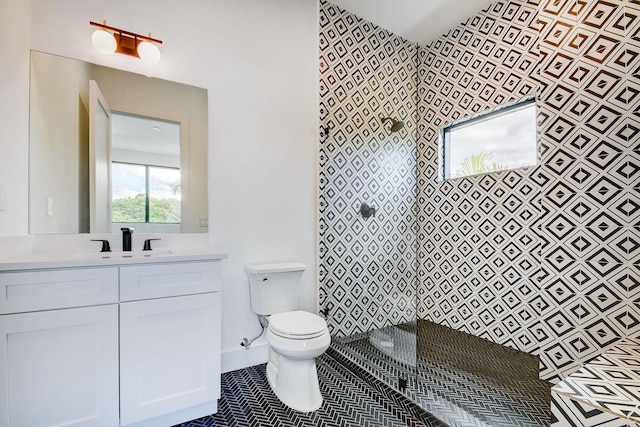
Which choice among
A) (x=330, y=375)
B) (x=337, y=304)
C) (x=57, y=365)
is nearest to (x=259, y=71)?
(x=337, y=304)

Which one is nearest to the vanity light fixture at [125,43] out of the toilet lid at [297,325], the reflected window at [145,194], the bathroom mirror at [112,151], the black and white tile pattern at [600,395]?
the bathroom mirror at [112,151]

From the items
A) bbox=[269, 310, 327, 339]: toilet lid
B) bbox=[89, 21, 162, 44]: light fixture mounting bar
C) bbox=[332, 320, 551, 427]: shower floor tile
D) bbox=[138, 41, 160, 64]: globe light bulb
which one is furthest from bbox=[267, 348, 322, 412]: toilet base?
bbox=[89, 21, 162, 44]: light fixture mounting bar

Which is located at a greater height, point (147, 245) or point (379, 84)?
point (379, 84)

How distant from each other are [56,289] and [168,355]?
0.58m

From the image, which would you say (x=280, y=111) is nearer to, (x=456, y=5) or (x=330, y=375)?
(x=456, y=5)

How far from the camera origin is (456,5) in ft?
8.25

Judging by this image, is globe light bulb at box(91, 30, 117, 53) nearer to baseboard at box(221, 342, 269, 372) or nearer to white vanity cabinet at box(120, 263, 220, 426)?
white vanity cabinet at box(120, 263, 220, 426)

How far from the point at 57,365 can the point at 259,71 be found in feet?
A: 6.89

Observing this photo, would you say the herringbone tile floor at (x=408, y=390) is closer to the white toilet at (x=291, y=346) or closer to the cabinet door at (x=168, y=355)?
the white toilet at (x=291, y=346)

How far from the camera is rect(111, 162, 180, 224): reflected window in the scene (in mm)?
1863

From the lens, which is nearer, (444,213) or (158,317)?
(158,317)

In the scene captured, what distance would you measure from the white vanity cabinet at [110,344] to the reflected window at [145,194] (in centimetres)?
56

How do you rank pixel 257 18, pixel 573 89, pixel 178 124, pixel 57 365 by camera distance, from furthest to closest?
pixel 257 18, pixel 178 124, pixel 573 89, pixel 57 365

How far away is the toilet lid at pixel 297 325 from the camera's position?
66.2 inches
